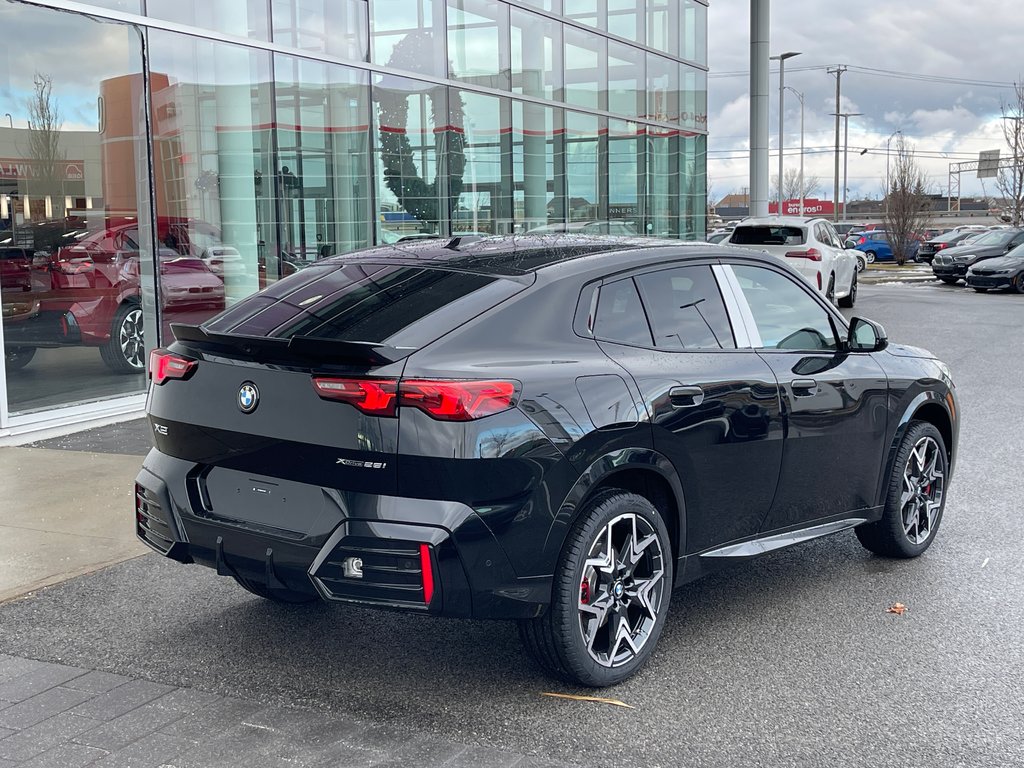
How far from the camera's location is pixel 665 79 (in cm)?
2356

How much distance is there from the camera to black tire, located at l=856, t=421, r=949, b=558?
228 inches

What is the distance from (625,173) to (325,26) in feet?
30.2

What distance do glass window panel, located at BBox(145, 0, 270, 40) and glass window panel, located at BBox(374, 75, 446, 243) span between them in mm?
2397

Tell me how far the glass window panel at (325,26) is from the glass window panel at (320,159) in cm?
22

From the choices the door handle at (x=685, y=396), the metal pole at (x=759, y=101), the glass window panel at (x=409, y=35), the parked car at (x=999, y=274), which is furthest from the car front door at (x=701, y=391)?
the parked car at (x=999, y=274)

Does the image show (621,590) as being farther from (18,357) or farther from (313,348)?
(18,357)

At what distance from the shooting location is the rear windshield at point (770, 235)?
69.9ft

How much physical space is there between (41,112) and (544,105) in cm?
1037

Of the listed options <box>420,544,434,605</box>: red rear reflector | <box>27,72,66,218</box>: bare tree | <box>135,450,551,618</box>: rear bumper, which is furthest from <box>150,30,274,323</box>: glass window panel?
<box>420,544,434,605</box>: red rear reflector

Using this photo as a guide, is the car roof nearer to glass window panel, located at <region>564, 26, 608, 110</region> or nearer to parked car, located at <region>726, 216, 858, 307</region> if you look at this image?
glass window panel, located at <region>564, 26, 608, 110</region>

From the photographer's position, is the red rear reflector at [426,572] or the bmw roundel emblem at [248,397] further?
the bmw roundel emblem at [248,397]

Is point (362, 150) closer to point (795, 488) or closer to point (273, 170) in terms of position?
point (273, 170)

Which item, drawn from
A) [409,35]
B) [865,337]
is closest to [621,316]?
[865,337]

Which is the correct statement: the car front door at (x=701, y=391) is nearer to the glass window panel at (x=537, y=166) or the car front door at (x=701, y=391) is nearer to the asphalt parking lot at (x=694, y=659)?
the asphalt parking lot at (x=694, y=659)
